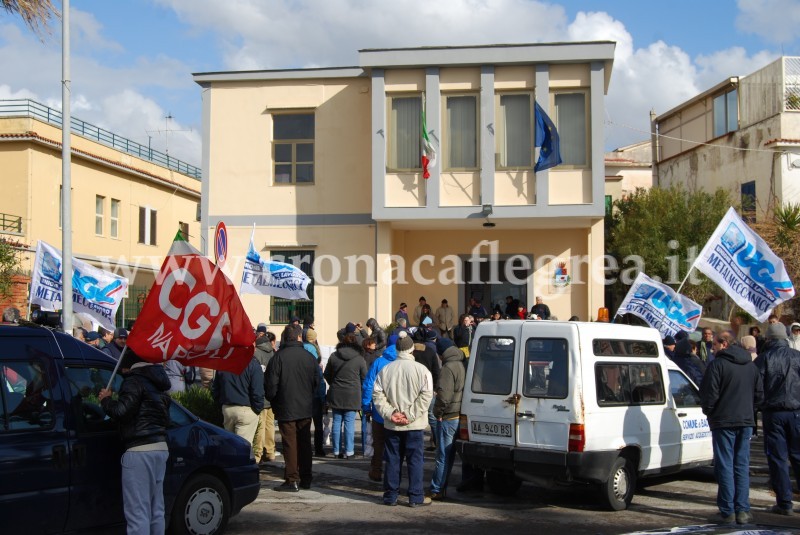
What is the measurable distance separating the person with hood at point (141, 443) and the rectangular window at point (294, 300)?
52.0 feet

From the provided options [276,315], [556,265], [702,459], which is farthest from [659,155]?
[702,459]

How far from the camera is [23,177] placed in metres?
31.2

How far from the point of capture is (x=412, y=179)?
21.4m

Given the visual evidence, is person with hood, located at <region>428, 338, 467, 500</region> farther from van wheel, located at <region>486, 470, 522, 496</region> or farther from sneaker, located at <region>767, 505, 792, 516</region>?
sneaker, located at <region>767, 505, 792, 516</region>

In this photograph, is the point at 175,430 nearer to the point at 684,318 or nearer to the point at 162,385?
the point at 162,385

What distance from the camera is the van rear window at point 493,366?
9.32 metres

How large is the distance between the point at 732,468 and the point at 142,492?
5.88 meters

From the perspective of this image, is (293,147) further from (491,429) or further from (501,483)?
(491,429)

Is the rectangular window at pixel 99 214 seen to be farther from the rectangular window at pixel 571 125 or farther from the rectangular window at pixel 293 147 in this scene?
the rectangular window at pixel 571 125

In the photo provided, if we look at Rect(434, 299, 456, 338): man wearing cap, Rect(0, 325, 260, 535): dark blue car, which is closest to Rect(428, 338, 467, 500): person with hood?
Rect(0, 325, 260, 535): dark blue car

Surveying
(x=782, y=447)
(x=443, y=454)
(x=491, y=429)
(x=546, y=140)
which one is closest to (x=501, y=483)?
(x=443, y=454)

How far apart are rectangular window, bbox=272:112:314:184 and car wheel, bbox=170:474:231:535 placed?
15.9m

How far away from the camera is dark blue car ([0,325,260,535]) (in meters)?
6.02

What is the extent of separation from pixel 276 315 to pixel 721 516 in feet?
52.0
